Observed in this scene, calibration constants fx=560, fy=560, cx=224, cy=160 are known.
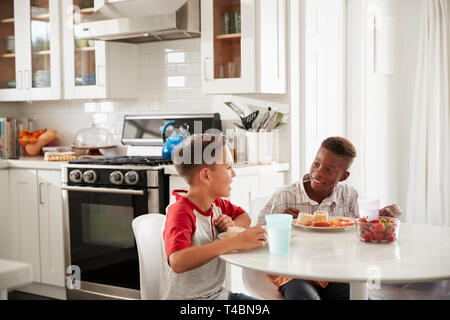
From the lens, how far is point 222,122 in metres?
3.58

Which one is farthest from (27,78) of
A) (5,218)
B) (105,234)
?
(105,234)

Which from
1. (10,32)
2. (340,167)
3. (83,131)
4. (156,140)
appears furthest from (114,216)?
(10,32)

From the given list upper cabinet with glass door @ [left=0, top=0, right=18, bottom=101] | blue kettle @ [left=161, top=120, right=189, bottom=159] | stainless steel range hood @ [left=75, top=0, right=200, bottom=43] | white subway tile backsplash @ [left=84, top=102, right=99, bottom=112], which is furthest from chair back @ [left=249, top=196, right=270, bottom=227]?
upper cabinet with glass door @ [left=0, top=0, right=18, bottom=101]

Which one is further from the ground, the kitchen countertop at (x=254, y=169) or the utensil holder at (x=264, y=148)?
the utensil holder at (x=264, y=148)

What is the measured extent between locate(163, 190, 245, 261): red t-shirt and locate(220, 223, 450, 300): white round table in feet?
0.47

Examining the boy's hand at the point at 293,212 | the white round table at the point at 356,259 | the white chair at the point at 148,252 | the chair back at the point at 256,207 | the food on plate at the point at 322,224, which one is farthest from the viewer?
the chair back at the point at 256,207

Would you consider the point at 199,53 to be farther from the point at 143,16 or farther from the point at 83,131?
the point at 83,131

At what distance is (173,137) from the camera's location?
10.9ft

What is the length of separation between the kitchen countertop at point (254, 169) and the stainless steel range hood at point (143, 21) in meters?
0.85

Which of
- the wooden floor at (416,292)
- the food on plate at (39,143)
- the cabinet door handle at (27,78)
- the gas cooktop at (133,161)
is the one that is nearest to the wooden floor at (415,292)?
the wooden floor at (416,292)

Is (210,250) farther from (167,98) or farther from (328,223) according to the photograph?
(167,98)

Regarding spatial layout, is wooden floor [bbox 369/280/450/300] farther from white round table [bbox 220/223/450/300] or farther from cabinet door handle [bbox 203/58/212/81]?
cabinet door handle [bbox 203/58/212/81]

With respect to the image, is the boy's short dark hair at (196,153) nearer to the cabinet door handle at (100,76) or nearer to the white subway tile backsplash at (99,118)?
the cabinet door handle at (100,76)

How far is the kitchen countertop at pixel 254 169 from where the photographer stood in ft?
9.71
